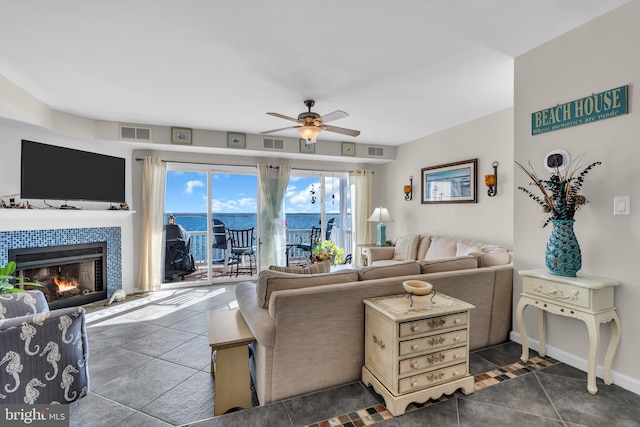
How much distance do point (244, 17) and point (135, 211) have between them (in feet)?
12.2

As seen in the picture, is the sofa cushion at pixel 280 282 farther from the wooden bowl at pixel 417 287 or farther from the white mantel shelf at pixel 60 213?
the white mantel shelf at pixel 60 213

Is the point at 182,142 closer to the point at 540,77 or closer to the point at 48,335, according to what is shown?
the point at 48,335

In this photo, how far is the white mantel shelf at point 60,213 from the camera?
313 cm

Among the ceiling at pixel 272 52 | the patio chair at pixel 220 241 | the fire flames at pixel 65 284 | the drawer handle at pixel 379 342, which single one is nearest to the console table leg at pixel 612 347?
the drawer handle at pixel 379 342

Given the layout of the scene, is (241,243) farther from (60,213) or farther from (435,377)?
(435,377)

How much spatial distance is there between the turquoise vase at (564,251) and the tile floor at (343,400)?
793 mm

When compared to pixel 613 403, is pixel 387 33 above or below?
above

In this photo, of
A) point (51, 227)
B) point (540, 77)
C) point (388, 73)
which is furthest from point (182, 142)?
point (540, 77)

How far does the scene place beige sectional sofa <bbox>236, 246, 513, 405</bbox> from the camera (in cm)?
187

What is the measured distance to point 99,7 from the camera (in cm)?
185

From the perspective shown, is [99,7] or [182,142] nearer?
[99,7]

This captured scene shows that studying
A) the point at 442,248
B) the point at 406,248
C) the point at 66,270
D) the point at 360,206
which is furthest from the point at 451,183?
the point at 66,270

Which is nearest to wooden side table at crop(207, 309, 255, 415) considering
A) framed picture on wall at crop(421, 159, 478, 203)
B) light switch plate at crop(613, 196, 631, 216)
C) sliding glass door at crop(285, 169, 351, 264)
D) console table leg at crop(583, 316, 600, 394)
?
console table leg at crop(583, 316, 600, 394)

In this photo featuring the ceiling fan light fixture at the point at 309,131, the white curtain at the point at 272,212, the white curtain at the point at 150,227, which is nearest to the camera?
the ceiling fan light fixture at the point at 309,131
